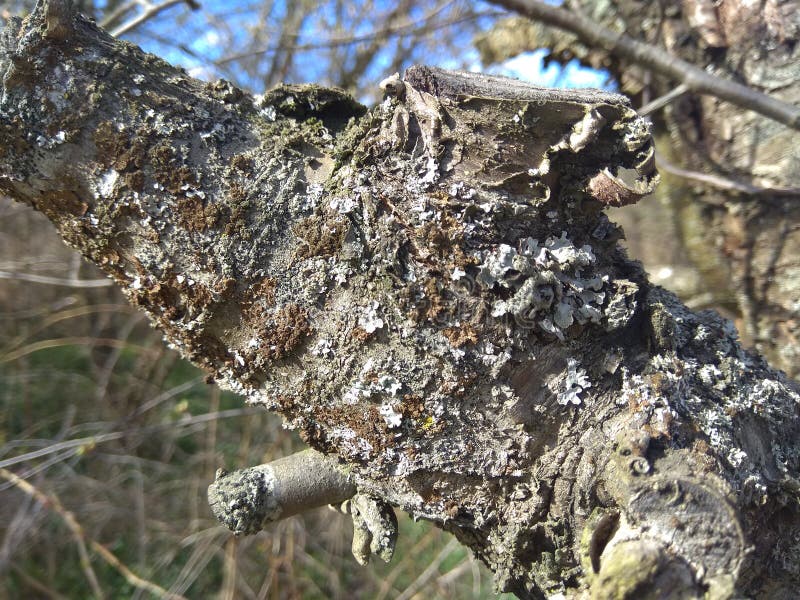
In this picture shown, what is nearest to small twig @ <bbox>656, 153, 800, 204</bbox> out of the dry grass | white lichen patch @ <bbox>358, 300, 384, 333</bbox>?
white lichen patch @ <bbox>358, 300, 384, 333</bbox>

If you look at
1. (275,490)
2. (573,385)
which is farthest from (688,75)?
(275,490)

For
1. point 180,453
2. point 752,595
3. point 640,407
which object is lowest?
point 180,453

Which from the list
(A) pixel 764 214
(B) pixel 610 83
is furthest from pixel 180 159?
(B) pixel 610 83

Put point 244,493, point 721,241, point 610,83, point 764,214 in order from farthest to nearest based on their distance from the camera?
point 610,83, point 721,241, point 764,214, point 244,493

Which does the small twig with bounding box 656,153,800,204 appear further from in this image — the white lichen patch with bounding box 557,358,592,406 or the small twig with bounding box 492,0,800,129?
the white lichen patch with bounding box 557,358,592,406

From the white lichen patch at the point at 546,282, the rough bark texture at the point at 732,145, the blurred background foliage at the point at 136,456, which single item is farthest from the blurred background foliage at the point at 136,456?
the white lichen patch at the point at 546,282

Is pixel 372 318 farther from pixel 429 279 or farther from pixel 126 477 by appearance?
pixel 126 477

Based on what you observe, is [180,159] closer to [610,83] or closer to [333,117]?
[333,117]
